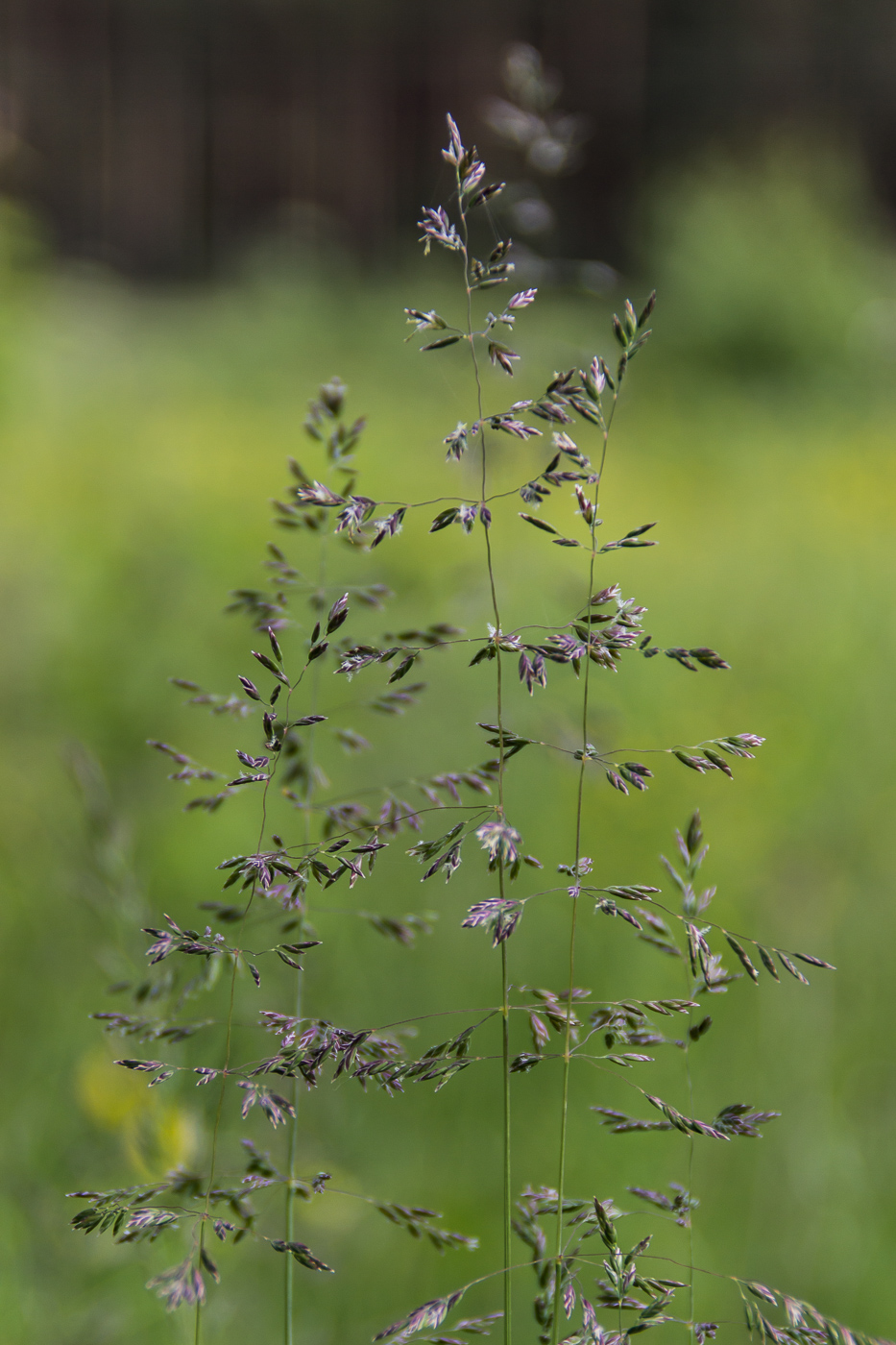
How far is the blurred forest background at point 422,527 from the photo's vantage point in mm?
1211

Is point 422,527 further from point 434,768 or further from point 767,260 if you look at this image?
point 767,260

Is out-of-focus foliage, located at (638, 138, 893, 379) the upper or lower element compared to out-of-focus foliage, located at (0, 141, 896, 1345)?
upper

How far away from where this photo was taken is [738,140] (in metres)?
8.11

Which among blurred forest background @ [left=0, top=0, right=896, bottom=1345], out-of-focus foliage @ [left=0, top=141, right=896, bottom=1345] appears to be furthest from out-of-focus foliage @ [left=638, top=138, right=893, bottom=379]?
out-of-focus foliage @ [left=0, top=141, right=896, bottom=1345]

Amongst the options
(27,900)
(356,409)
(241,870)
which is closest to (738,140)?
(356,409)

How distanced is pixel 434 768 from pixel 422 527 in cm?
178

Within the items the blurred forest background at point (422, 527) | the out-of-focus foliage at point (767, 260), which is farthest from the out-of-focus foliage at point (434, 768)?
the out-of-focus foliage at point (767, 260)

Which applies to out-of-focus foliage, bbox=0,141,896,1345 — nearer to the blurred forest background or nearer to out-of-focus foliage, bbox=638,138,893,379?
the blurred forest background

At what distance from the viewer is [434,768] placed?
1917mm

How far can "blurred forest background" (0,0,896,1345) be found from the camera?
47.7 inches

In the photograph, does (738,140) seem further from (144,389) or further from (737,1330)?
(737,1330)

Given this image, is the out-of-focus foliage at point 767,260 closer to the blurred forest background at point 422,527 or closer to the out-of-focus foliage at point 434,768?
the blurred forest background at point 422,527

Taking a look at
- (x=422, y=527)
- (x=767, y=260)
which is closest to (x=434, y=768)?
(x=422, y=527)

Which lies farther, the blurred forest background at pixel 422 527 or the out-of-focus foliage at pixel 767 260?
the out-of-focus foliage at pixel 767 260
